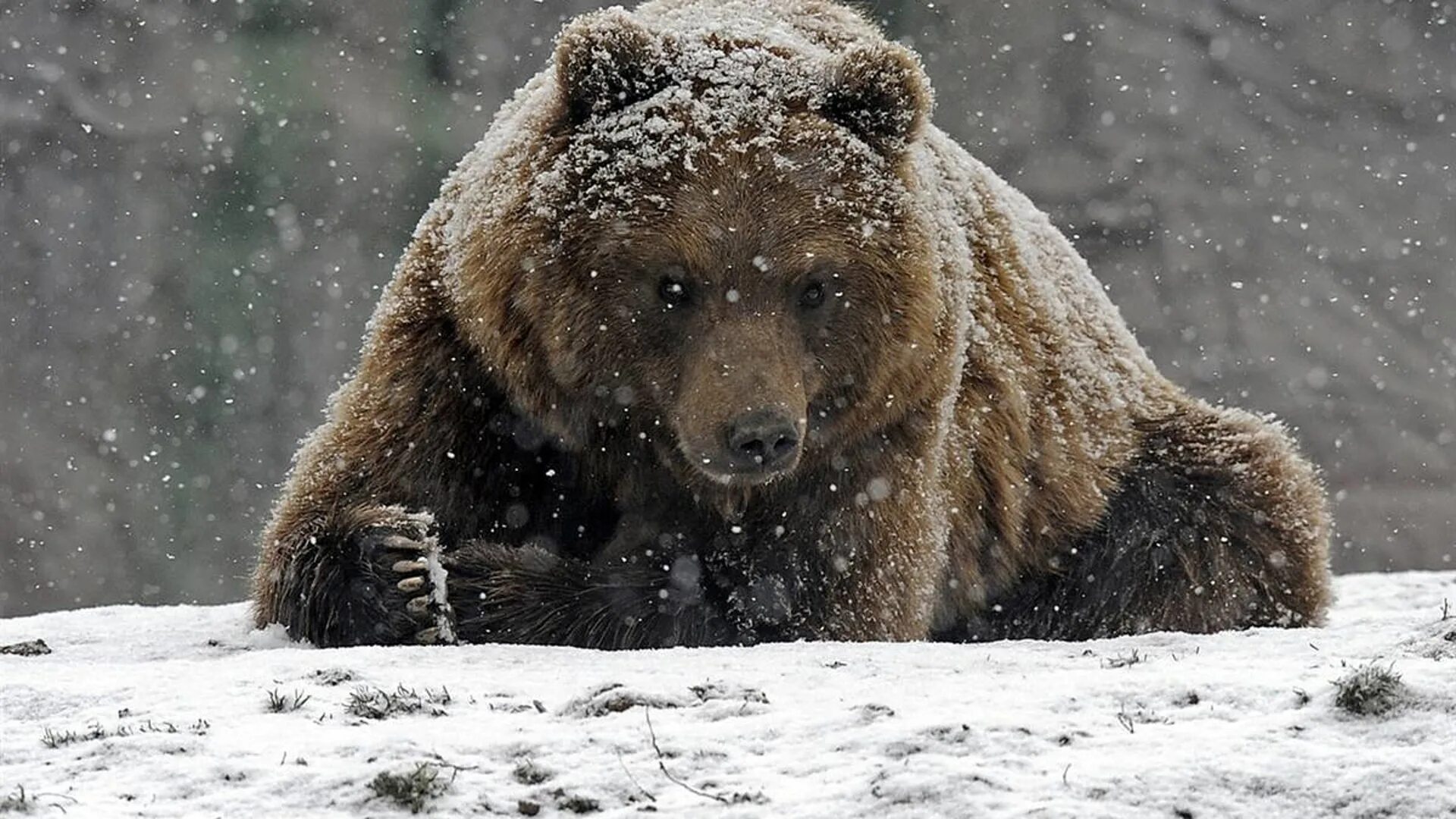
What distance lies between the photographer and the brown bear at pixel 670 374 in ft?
14.6

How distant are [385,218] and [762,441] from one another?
10597 mm

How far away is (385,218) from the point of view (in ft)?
46.9

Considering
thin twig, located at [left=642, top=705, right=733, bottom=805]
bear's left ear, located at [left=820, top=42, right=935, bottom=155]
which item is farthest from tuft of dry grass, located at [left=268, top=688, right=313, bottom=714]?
bear's left ear, located at [left=820, top=42, right=935, bottom=155]

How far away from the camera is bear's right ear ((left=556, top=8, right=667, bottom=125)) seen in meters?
4.54

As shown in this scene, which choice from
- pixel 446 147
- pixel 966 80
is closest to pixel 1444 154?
pixel 966 80

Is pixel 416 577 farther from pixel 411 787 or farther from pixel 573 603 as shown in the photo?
pixel 411 787

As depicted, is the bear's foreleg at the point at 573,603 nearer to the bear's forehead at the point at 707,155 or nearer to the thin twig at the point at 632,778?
the bear's forehead at the point at 707,155

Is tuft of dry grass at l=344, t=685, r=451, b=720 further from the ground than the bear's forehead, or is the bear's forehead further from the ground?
the bear's forehead

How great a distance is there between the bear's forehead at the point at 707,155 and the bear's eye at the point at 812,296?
0.18 metres

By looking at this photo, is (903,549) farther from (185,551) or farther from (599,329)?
(185,551)

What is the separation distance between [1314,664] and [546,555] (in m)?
2.01

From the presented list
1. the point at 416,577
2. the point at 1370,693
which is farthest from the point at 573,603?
the point at 1370,693

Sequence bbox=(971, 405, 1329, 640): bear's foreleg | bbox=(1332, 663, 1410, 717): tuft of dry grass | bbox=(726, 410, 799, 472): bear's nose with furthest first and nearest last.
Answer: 1. bbox=(971, 405, 1329, 640): bear's foreleg
2. bbox=(726, 410, 799, 472): bear's nose
3. bbox=(1332, 663, 1410, 717): tuft of dry grass

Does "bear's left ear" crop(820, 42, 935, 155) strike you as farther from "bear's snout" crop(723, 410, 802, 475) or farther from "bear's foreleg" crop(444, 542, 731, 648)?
"bear's foreleg" crop(444, 542, 731, 648)
